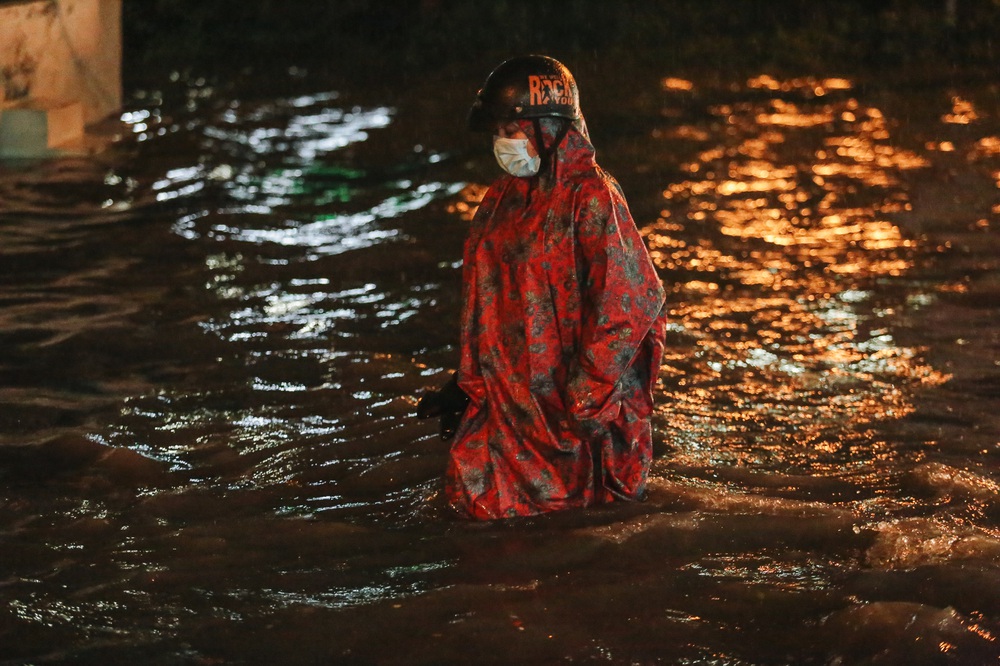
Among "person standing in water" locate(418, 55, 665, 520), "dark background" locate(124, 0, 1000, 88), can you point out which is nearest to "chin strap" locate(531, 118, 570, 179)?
"person standing in water" locate(418, 55, 665, 520)

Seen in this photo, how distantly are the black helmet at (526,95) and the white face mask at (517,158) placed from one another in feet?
0.26

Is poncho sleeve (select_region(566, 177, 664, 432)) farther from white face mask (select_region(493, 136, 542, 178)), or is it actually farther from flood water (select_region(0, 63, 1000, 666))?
flood water (select_region(0, 63, 1000, 666))

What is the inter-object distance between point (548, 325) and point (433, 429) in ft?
6.54

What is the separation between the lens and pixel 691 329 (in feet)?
27.5

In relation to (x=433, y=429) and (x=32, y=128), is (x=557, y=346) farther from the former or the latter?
(x=32, y=128)

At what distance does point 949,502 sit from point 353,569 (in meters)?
2.42

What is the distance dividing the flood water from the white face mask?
131 centimetres

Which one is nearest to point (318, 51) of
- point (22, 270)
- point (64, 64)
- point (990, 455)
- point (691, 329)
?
point (64, 64)

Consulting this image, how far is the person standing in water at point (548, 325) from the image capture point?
15.1 feet

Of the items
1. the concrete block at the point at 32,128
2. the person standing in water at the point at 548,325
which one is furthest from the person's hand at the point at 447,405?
the concrete block at the point at 32,128

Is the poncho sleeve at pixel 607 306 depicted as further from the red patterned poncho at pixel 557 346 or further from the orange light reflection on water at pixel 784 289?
the orange light reflection on water at pixel 784 289

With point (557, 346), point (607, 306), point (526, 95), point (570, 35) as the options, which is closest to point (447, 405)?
point (557, 346)

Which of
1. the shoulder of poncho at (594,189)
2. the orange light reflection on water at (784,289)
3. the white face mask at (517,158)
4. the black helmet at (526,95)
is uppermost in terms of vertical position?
the black helmet at (526,95)

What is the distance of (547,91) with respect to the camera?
4.66 m
